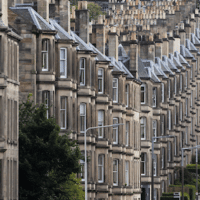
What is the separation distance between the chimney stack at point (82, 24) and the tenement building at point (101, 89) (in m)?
0.10

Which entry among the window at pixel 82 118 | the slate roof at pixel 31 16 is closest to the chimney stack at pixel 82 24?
the window at pixel 82 118

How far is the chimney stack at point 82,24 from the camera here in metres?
88.3

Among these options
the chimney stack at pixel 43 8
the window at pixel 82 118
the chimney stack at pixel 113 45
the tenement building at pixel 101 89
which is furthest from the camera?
the chimney stack at pixel 113 45

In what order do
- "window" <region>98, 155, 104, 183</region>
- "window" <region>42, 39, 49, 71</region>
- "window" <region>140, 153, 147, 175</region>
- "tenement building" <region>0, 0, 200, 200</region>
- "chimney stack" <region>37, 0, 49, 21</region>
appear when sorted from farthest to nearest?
"window" <region>140, 153, 147, 175</region>
"window" <region>98, 155, 104, 183</region>
"chimney stack" <region>37, 0, 49, 21</region>
"window" <region>42, 39, 49, 71</region>
"tenement building" <region>0, 0, 200, 200</region>

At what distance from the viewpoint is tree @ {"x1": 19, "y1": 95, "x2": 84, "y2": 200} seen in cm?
6456

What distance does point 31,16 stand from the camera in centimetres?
7394

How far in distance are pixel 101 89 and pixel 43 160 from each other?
26731 millimetres

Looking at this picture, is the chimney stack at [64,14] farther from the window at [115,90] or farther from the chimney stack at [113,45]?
the chimney stack at [113,45]

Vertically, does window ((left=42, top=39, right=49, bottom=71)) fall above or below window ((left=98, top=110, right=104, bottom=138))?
above

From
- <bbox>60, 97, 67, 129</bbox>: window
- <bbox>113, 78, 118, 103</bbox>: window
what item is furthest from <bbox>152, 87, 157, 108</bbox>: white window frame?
<bbox>60, 97, 67, 129</bbox>: window

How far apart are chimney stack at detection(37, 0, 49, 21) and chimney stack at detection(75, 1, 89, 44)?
37.8ft

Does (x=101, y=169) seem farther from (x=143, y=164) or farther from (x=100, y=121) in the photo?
(x=143, y=164)

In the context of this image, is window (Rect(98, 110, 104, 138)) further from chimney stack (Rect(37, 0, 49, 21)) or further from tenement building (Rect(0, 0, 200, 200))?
chimney stack (Rect(37, 0, 49, 21))

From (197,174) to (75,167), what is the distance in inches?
2906
